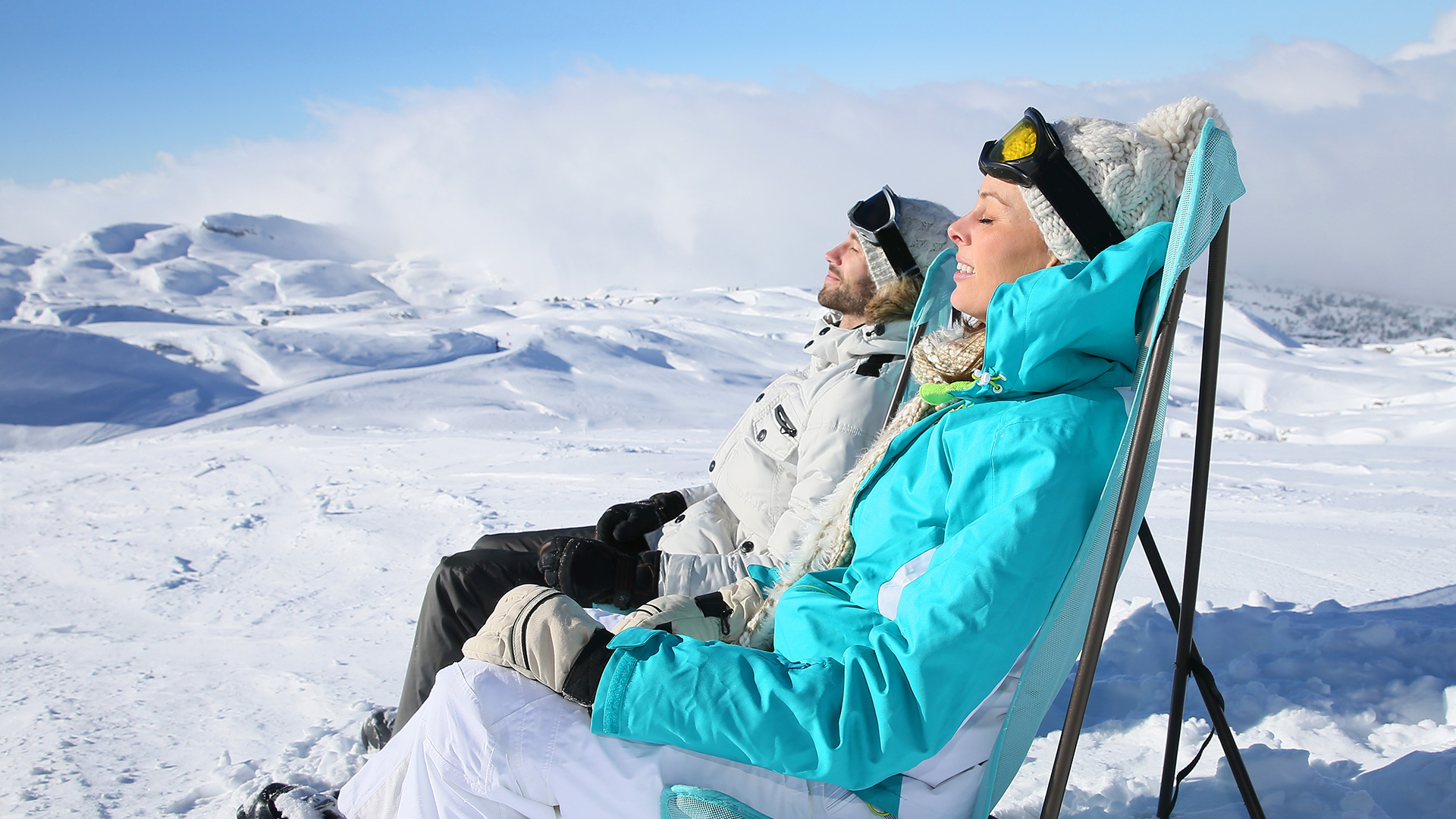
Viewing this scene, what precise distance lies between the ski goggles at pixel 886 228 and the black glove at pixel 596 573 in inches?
51.0

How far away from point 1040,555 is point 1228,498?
15.8 feet

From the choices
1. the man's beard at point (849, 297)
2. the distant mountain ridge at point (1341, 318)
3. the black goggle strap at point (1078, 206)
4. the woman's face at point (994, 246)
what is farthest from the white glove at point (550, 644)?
the distant mountain ridge at point (1341, 318)

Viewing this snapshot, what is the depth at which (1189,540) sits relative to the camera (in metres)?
1.50

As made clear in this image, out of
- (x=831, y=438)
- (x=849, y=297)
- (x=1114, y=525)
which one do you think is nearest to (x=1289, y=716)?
(x=831, y=438)

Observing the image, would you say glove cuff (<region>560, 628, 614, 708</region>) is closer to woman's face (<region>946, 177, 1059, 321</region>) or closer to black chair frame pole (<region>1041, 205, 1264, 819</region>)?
black chair frame pole (<region>1041, 205, 1264, 819</region>)

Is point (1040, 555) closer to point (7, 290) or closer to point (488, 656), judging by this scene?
point (488, 656)

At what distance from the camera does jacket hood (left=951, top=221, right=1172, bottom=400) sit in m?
1.27

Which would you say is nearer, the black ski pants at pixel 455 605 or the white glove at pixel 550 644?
the white glove at pixel 550 644

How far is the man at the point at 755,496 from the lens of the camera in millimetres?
2080

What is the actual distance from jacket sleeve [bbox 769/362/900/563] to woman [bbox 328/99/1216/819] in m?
0.63

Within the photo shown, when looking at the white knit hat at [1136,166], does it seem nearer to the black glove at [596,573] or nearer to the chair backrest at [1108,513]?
the chair backrest at [1108,513]

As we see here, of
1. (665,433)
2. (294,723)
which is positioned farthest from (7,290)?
(294,723)

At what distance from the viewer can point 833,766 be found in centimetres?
114

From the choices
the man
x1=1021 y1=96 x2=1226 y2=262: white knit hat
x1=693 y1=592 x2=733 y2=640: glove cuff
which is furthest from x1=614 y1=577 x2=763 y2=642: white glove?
x1=1021 y1=96 x2=1226 y2=262: white knit hat
